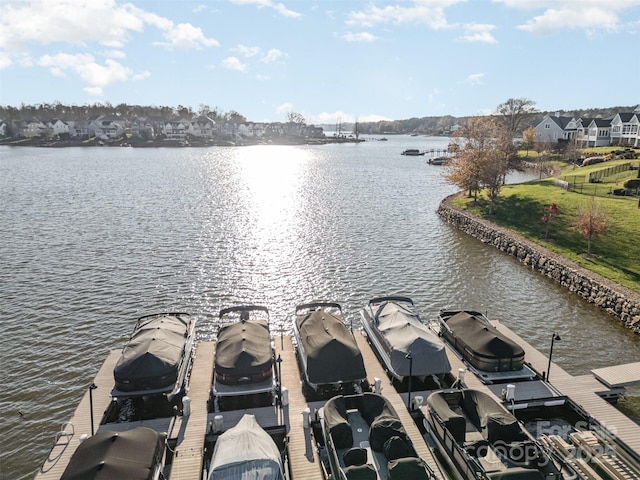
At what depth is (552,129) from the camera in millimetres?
121062

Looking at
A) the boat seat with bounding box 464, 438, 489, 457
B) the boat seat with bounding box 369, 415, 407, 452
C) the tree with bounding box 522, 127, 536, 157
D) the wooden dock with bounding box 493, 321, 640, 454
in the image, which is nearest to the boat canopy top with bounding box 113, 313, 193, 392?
the boat seat with bounding box 369, 415, 407, 452

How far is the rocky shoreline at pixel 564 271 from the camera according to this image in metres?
25.4

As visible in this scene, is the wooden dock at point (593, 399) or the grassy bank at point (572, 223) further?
the grassy bank at point (572, 223)

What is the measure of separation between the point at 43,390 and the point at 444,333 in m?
18.2

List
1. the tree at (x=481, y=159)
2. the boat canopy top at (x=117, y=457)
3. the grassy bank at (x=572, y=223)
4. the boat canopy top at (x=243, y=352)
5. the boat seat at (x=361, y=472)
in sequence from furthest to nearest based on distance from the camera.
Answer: the tree at (x=481, y=159) → the grassy bank at (x=572, y=223) → the boat canopy top at (x=243, y=352) → the boat seat at (x=361, y=472) → the boat canopy top at (x=117, y=457)

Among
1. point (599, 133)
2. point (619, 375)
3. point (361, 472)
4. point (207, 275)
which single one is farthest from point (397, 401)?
point (599, 133)

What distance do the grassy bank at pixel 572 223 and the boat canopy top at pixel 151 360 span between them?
26.9 meters

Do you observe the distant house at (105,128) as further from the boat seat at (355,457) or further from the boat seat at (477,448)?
the boat seat at (477,448)

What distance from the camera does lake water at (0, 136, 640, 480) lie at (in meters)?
20.9

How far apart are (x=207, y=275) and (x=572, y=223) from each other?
3161cm

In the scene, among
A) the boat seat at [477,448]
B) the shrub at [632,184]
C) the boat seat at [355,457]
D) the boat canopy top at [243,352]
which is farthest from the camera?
the shrub at [632,184]

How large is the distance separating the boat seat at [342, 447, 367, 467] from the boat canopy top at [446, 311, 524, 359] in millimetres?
7774

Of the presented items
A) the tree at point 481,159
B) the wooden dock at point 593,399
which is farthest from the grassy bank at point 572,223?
the wooden dock at point 593,399

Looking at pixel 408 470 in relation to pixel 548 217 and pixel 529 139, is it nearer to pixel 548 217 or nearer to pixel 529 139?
pixel 548 217
